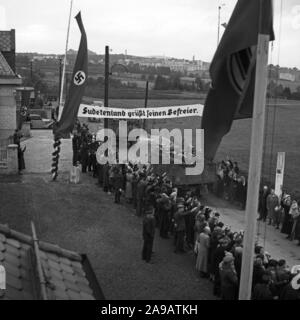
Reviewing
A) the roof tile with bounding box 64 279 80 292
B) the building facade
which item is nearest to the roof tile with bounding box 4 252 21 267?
the roof tile with bounding box 64 279 80 292

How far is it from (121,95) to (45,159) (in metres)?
43.9

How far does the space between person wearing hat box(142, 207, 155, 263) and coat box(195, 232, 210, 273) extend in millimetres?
1257

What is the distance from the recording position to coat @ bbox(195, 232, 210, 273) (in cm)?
1166

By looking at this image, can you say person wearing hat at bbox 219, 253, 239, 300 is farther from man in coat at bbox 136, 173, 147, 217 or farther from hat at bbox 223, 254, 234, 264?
man in coat at bbox 136, 173, 147, 217

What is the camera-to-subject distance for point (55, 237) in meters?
14.1

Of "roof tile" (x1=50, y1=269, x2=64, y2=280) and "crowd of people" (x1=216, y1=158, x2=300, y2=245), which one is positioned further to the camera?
"crowd of people" (x1=216, y1=158, x2=300, y2=245)

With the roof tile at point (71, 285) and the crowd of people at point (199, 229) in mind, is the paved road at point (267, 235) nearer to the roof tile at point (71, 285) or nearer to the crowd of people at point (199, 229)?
the crowd of people at point (199, 229)

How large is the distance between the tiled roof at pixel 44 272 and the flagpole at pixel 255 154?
1778mm

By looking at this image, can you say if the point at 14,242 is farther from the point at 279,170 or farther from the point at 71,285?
the point at 279,170

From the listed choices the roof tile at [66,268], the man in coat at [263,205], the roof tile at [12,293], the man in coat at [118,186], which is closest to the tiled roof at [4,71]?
the man in coat at [118,186]

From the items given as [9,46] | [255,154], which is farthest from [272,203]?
[9,46]

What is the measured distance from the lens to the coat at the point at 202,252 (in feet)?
38.2
